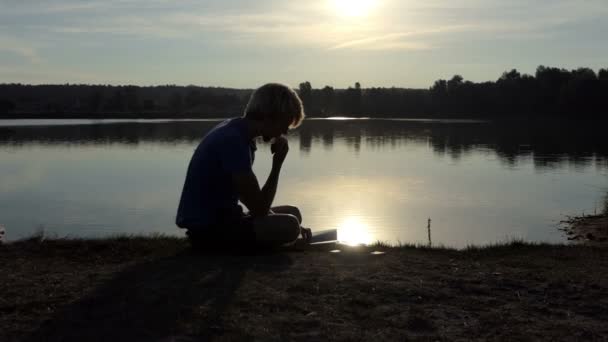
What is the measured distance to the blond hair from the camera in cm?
474

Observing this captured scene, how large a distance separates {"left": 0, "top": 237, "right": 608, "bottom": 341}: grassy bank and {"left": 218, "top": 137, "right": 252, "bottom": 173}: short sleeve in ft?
2.53

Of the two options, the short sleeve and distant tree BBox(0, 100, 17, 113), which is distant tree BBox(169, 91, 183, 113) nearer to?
distant tree BBox(0, 100, 17, 113)

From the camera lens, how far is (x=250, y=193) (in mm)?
4816

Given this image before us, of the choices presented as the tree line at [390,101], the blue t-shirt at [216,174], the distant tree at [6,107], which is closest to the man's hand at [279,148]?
the blue t-shirt at [216,174]

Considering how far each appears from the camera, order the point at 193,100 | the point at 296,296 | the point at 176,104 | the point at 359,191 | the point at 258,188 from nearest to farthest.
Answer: the point at 296,296, the point at 258,188, the point at 359,191, the point at 176,104, the point at 193,100

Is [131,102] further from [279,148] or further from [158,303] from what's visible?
[158,303]

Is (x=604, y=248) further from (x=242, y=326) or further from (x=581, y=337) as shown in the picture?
(x=242, y=326)

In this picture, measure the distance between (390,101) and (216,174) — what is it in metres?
118

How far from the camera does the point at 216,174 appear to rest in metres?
4.91

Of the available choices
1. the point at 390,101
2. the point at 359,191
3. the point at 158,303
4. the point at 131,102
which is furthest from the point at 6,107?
the point at 158,303

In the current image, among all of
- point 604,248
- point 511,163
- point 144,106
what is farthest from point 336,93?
point 604,248

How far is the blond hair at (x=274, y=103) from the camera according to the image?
4.74 metres

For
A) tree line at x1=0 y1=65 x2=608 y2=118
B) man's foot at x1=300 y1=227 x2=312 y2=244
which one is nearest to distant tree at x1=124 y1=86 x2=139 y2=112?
tree line at x1=0 y1=65 x2=608 y2=118

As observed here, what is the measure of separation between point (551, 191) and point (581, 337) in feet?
53.8
